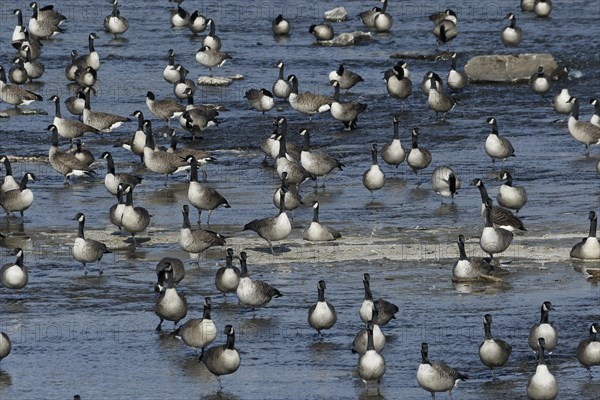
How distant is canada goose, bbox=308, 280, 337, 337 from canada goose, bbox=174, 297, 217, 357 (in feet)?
4.32

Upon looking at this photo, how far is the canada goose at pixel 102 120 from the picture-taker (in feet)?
105

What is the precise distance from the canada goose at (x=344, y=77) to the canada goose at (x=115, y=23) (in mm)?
9401

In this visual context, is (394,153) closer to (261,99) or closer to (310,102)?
(310,102)

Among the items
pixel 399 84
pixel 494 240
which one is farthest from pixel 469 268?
pixel 399 84

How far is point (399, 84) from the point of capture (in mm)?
34375

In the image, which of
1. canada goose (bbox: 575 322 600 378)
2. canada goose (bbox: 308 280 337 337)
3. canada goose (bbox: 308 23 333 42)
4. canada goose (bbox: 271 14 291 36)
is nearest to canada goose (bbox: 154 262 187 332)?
canada goose (bbox: 308 280 337 337)

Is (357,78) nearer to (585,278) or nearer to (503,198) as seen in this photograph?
(503,198)

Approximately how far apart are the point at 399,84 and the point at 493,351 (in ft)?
57.9

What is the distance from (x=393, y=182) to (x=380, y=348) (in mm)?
10702

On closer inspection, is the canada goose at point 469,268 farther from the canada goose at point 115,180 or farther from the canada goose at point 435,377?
the canada goose at point 115,180

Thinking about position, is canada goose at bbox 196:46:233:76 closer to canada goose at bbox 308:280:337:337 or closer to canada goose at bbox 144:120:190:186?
canada goose at bbox 144:120:190:186

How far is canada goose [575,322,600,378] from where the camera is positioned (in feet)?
56.3

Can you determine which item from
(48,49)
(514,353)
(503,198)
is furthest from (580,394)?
(48,49)

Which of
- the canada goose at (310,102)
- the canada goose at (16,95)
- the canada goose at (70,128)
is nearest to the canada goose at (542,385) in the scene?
the canada goose at (70,128)
